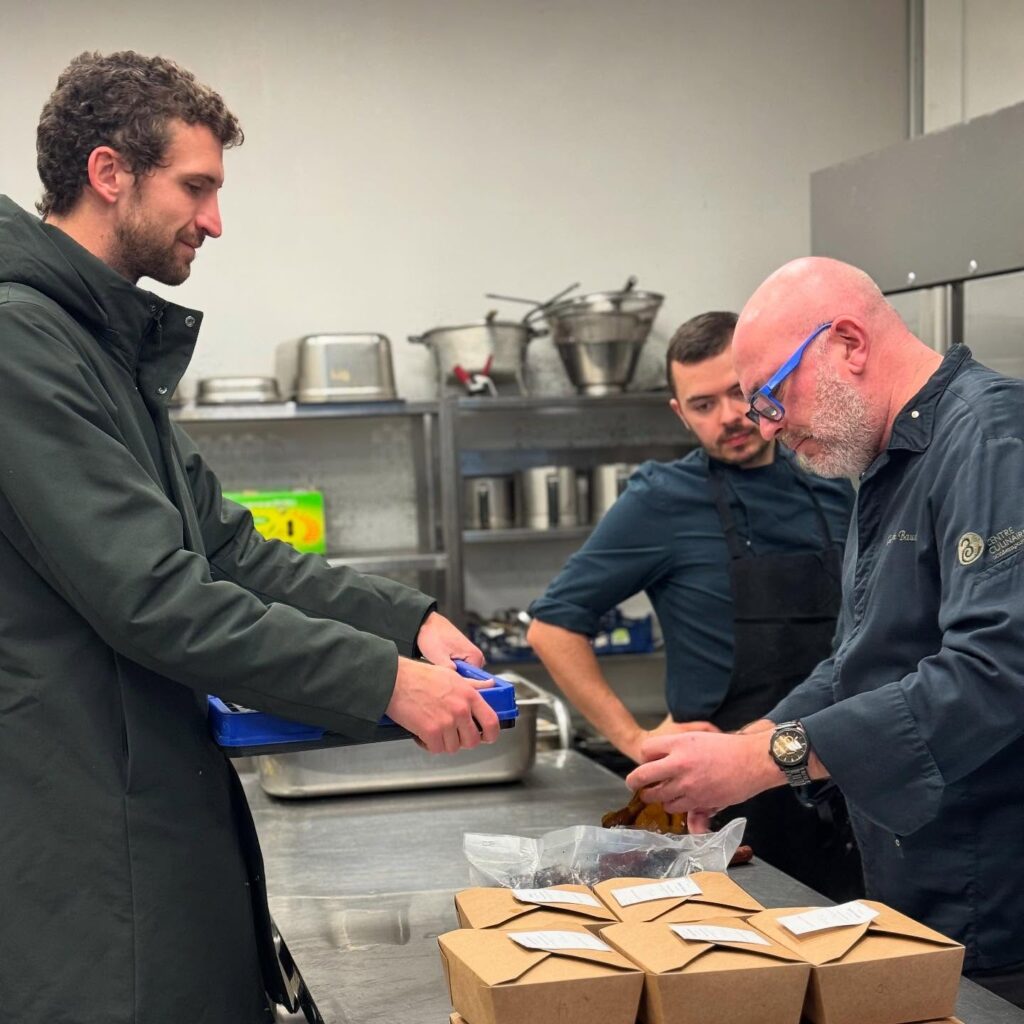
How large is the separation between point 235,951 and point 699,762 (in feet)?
1.89

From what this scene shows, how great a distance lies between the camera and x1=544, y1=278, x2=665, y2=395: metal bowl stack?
412cm

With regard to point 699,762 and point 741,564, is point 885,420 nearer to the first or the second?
point 699,762

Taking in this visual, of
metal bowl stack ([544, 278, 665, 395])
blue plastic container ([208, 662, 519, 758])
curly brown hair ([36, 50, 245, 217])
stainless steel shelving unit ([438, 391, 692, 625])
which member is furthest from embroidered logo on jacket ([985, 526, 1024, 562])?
stainless steel shelving unit ([438, 391, 692, 625])

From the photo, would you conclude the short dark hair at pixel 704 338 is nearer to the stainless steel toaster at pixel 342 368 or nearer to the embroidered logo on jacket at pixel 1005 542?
the embroidered logo on jacket at pixel 1005 542

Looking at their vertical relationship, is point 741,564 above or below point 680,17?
below

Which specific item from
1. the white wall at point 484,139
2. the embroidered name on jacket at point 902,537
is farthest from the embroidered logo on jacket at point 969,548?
the white wall at point 484,139

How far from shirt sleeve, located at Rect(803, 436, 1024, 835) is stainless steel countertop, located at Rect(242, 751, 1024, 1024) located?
0.73 ft

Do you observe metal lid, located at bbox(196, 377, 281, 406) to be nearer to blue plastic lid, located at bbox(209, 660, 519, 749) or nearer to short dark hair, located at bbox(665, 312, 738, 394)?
short dark hair, located at bbox(665, 312, 738, 394)

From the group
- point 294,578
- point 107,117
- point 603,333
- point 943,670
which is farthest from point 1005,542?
point 603,333

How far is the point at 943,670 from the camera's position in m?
1.35

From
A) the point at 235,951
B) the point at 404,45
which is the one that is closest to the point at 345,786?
the point at 235,951

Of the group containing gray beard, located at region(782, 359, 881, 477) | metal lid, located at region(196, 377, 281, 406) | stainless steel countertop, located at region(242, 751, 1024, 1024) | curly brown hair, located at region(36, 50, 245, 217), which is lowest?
stainless steel countertop, located at region(242, 751, 1024, 1024)

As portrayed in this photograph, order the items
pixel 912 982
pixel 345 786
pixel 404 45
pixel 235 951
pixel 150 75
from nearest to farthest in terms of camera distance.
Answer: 1. pixel 912 982
2. pixel 235 951
3. pixel 150 75
4. pixel 345 786
5. pixel 404 45

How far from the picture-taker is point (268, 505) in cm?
405
